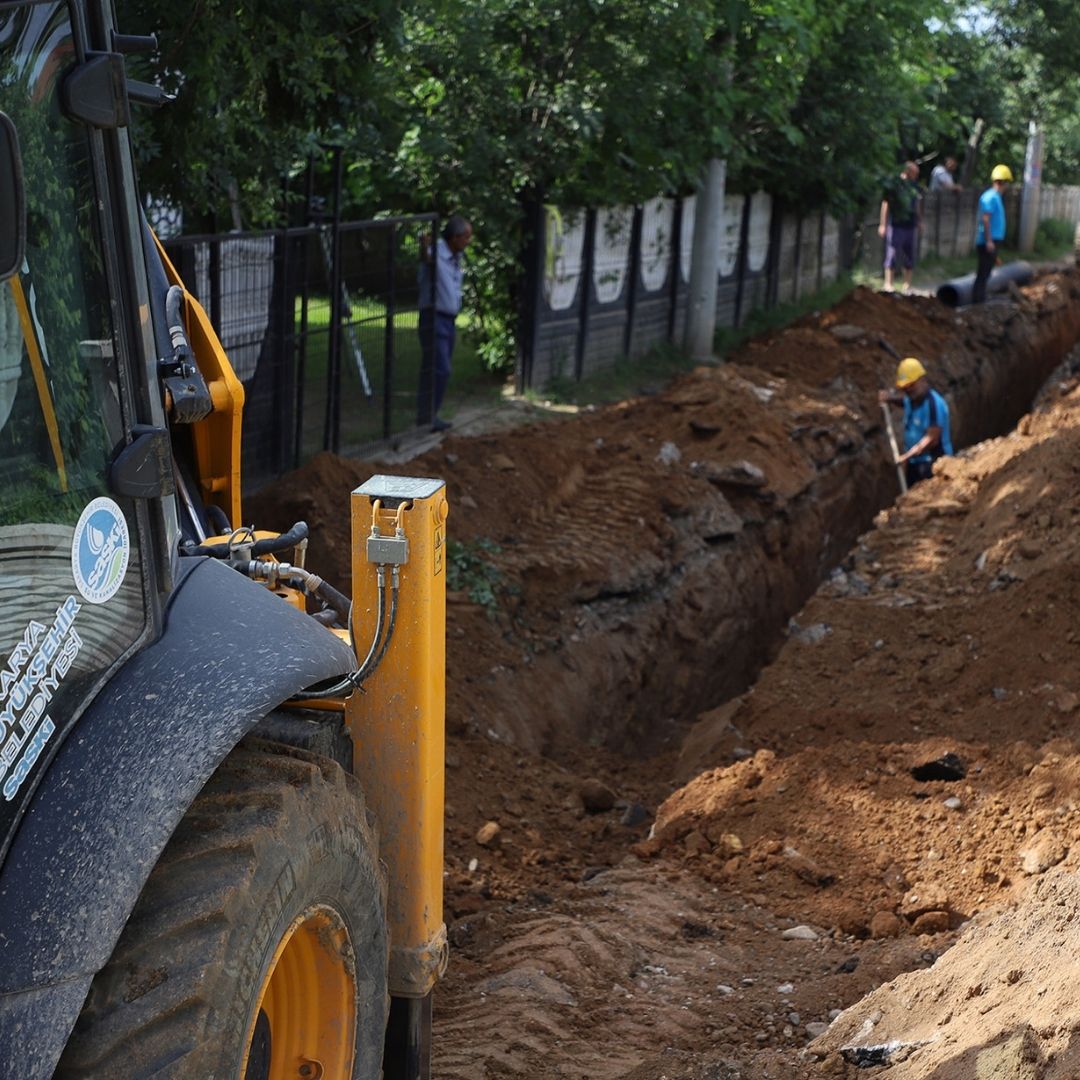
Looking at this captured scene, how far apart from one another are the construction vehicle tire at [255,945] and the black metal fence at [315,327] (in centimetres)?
652

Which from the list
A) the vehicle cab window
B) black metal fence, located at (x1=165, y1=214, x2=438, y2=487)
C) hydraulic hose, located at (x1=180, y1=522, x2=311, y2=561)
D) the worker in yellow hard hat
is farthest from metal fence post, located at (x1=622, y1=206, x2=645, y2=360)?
the vehicle cab window

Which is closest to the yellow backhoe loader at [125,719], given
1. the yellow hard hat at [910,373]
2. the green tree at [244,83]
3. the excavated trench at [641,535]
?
the excavated trench at [641,535]

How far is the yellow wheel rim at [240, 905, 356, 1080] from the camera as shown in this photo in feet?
11.0

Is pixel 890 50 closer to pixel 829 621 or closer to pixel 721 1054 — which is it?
pixel 829 621

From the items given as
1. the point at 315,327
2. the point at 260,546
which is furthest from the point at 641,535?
the point at 260,546

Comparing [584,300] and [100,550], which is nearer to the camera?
[100,550]

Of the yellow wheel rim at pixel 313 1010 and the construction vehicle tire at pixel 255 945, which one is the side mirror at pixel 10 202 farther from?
the yellow wheel rim at pixel 313 1010

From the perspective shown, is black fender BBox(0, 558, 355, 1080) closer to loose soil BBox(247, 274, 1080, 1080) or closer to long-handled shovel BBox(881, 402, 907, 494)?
loose soil BBox(247, 274, 1080, 1080)

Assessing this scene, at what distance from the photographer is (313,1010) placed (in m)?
3.40

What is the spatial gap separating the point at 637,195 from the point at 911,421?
437 cm

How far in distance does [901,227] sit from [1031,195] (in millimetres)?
8542

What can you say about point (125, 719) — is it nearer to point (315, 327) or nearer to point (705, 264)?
point (315, 327)

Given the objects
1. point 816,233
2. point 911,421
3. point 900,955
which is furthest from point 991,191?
point 900,955

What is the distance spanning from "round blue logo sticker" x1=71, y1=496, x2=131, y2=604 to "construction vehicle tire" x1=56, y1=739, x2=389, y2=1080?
486 millimetres
